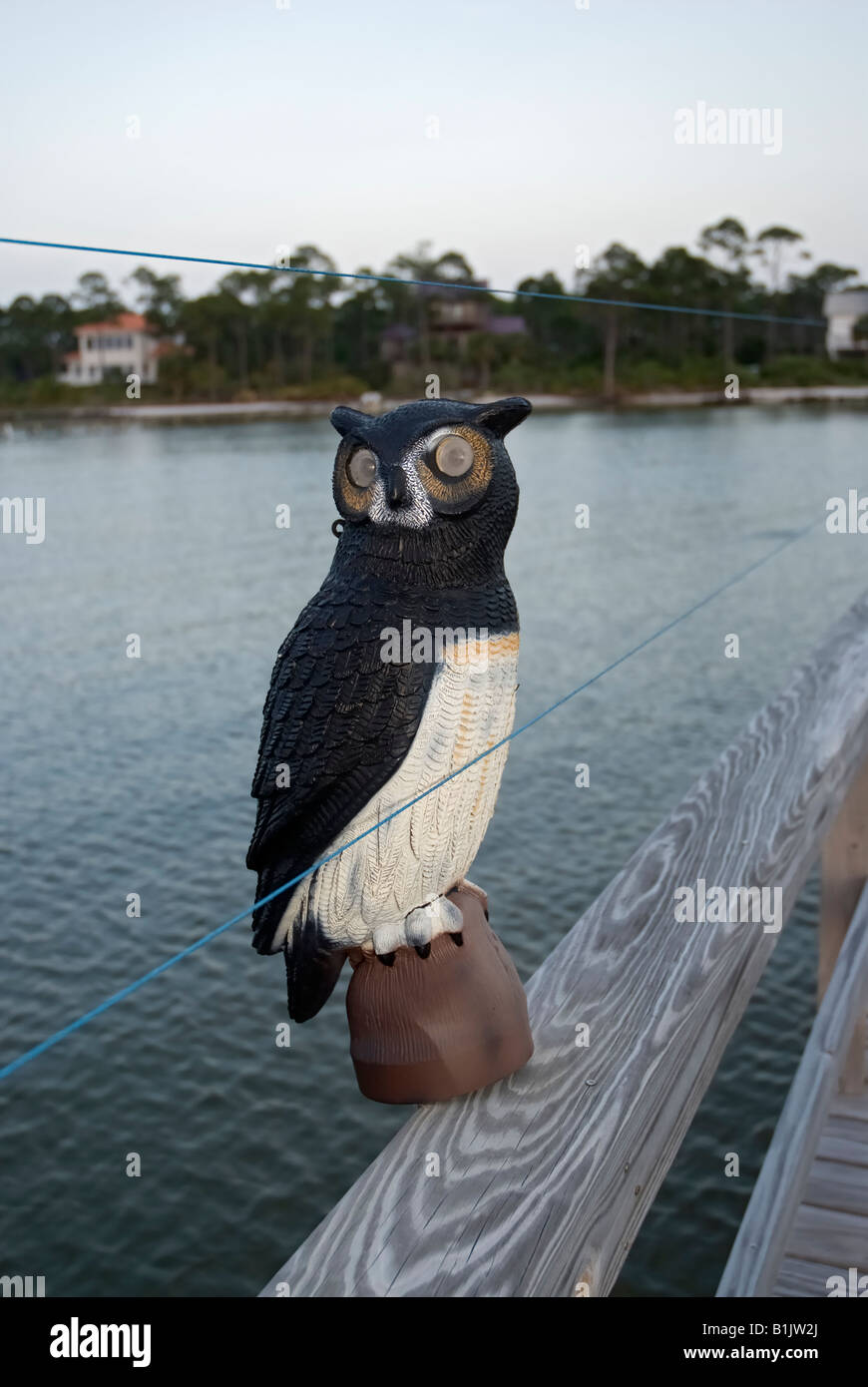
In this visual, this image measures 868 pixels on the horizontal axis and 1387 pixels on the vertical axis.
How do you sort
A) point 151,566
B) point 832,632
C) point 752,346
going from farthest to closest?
point 752,346
point 151,566
point 832,632

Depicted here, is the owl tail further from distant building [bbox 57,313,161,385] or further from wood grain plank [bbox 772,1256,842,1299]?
distant building [bbox 57,313,161,385]

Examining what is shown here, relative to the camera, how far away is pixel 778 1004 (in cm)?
564

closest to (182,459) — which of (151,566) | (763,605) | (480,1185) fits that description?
(151,566)

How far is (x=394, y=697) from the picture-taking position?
5.41 feet

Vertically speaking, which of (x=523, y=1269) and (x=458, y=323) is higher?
(x=458, y=323)

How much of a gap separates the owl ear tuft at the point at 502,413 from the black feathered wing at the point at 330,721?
298mm

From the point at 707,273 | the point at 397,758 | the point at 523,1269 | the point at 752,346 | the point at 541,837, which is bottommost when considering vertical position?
the point at 541,837

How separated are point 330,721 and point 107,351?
2620 cm

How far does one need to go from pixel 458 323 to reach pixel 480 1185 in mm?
7322

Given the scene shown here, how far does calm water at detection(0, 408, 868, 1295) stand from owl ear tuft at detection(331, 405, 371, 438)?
132 inches

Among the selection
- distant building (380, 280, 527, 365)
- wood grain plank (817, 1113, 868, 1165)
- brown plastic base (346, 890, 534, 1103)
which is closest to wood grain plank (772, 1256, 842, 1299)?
wood grain plank (817, 1113, 868, 1165)

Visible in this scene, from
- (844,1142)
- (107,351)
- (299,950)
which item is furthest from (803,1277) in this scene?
(107,351)

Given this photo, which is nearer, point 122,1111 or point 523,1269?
point 523,1269

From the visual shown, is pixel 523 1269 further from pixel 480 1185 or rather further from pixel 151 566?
pixel 151 566
